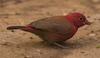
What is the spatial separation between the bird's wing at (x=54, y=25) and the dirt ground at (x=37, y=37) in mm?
273

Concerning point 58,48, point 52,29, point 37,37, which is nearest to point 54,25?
point 52,29

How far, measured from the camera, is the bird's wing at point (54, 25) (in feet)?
19.1

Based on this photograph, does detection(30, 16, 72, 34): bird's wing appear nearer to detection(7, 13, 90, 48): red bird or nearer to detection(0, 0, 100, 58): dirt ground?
detection(7, 13, 90, 48): red bird

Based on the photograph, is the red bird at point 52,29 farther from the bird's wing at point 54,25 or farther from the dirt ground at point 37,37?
the dirt ground at point 37,37

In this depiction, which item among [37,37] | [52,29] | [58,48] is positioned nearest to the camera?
[52,29]

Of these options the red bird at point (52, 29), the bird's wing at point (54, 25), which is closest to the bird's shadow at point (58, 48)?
the red bird at point (52, 29)

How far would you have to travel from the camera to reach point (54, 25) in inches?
230

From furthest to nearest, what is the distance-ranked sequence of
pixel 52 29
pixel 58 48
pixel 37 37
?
Answer: 1. pixel 37 37
2. pixel 58 48
3. pixel 52 29

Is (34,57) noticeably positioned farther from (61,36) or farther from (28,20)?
(28,20)

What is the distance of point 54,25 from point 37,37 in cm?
73

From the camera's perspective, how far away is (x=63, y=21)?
593cm

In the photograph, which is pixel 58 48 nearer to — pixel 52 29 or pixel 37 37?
pixel 52 29

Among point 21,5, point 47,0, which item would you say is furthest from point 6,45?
point 47,0

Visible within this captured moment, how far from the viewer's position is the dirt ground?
5660mm
